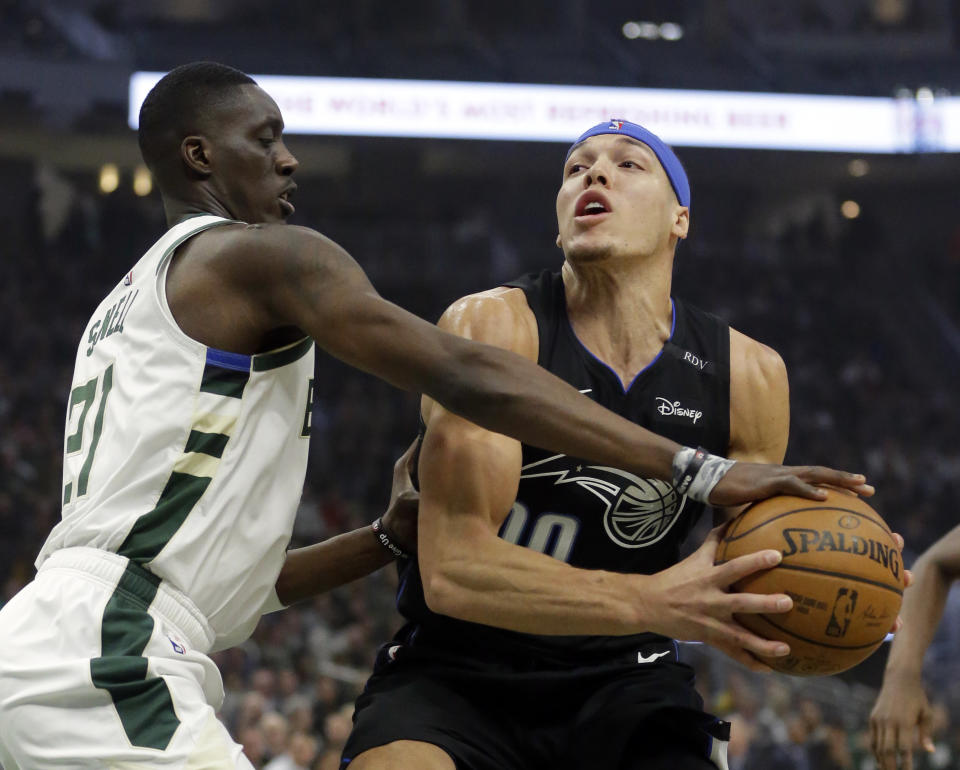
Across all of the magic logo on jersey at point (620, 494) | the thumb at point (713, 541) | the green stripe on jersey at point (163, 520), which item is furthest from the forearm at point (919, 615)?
the green stripe on jersey at point (163, 520)

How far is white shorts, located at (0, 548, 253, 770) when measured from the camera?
2482 millimetres

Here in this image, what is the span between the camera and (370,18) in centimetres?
1769

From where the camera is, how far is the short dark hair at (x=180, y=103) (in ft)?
10.1

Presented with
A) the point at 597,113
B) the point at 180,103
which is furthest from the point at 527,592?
the point at 597,113

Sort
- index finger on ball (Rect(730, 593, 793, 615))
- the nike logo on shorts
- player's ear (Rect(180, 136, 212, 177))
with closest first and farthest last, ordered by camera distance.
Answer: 1. index finger on ball (Rect(730, 593, 793, 615))
2. player's ear (Rect(180, 136, 212, 177))
3. the nike logo on shorts

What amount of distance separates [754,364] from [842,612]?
1033 mm

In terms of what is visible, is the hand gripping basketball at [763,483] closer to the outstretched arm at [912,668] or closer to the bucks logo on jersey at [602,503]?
the bucks logo on jersey at [602,503]

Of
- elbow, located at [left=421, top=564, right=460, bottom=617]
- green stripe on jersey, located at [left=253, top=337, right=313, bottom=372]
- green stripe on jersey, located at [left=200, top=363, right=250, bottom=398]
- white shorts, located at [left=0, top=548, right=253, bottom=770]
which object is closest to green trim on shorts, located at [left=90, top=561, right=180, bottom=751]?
white shorts, located at [left=0, top=548, right=253, bottom=770]

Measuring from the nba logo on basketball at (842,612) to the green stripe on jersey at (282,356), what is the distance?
1334 millimetres

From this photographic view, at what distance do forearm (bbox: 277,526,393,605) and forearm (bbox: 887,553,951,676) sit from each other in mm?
1588

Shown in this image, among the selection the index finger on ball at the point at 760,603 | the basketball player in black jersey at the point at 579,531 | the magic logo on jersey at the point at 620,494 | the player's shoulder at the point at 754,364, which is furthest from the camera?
the player's shoulder at the point at 754,364

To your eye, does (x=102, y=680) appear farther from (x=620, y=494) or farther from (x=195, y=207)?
(x=620, y=494)

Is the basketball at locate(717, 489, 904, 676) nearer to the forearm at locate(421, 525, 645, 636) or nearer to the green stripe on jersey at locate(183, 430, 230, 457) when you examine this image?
the forearm at locate(421, 525, 645, 636)

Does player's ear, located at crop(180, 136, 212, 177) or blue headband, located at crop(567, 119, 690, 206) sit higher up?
blue headband, located at crop(567, 119, 690, 206)
